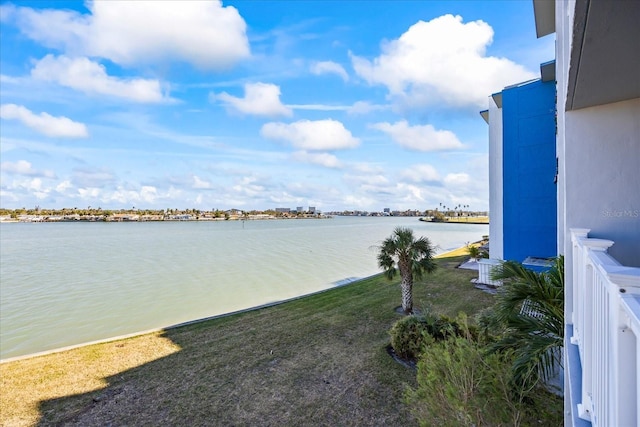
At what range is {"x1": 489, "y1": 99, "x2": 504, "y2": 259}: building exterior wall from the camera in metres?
12.2

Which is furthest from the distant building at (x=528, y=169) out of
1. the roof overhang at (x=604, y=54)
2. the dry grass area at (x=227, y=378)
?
the roof overhang at (x=604, y=54)

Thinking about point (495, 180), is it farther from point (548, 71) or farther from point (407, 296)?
point (407, 296)

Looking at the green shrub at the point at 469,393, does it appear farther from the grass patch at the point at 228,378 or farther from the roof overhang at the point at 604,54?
the roof overhang at the point at 604,54

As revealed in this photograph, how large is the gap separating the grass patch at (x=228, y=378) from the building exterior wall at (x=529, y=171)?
3.27 metres

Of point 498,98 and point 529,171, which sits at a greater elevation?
point 498,98

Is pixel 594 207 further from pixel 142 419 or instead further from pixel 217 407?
pixel 142 419

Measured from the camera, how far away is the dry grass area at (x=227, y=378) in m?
5.54

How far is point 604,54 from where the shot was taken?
2.10 meters

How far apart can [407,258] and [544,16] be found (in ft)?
24.4

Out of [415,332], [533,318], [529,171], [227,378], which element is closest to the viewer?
[533,318]

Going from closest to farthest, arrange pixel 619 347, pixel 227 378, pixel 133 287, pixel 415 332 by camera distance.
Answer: pixel 619 347 → pixel 227 378 → pixel 415 332 → pixel 133 287

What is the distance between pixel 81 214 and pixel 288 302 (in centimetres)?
13332

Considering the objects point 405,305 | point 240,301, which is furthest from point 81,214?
point 405,305

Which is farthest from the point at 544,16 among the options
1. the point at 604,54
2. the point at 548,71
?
→ the point at 604,54
